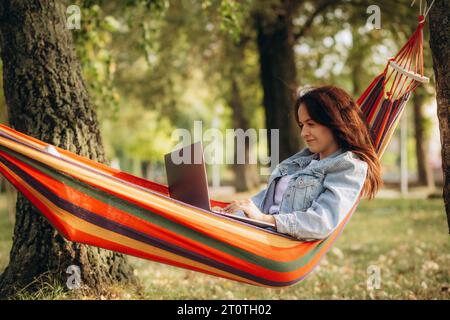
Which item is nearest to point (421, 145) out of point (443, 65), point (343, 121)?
point (443, 65)

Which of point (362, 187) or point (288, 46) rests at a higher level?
point (288, 46)

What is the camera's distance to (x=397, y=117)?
8.27 ft

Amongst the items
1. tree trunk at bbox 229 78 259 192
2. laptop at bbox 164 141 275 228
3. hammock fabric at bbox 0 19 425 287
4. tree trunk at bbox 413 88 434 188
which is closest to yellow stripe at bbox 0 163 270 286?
hammock fabric at bbox 0 19 425 287

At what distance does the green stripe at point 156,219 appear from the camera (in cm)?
189

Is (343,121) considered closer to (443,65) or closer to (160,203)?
(443,65)

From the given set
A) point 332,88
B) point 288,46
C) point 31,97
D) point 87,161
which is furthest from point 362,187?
point 288,46

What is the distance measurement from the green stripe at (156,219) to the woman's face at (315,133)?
0.54 metres

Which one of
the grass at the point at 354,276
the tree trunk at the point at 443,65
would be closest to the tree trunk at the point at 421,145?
the grass at the point at 354,276

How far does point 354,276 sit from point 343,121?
1.92 meters

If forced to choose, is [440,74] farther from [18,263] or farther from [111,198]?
[18,263]

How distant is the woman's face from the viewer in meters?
2.21

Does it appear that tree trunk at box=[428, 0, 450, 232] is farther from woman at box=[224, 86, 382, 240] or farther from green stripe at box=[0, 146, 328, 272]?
green stripe at box=[0, 146, 328, 272]

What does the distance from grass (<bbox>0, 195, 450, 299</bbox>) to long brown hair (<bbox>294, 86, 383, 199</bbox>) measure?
3.76ft
